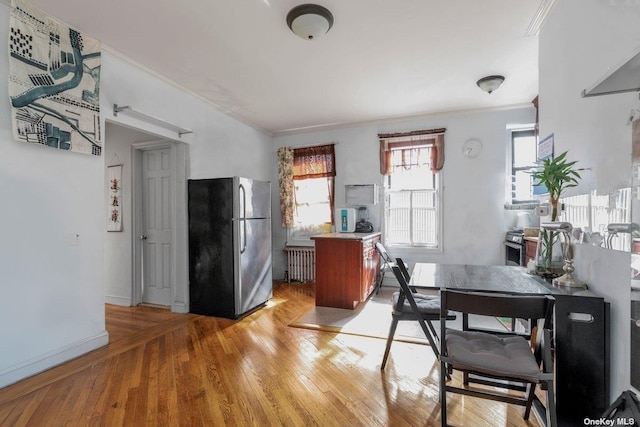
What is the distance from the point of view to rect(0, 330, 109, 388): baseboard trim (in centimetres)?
211

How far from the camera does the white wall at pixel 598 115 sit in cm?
138

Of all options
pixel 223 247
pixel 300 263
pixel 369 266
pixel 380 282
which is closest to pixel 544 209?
pixel 369 266

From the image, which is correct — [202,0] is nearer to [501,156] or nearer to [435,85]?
[435,85]

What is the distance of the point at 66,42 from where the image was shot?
94.2 inches

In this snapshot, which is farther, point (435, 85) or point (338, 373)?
point (435, 85)

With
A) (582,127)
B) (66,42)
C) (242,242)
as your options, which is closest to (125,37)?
(66,42)

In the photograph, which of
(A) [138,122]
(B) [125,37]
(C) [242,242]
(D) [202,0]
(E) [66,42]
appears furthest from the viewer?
(C) [242,242]

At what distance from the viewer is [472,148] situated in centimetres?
443

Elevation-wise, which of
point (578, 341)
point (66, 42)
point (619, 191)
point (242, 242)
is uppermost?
point (66, 42)

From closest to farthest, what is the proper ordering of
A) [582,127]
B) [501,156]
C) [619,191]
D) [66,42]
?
[619,191] < [582,127] < [66,42] < [501,156]

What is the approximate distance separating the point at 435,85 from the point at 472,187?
171 centimetres

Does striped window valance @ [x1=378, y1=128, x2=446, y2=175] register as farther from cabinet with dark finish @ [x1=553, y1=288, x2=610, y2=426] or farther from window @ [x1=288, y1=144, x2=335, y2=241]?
cabinet with dark finish @ [x1=553, y1=288, x2=610, y2=426]

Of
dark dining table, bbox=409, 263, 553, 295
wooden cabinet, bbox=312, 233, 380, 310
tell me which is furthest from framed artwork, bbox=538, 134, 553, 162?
wooden cabinet, bbox=312, 233, 380, 310

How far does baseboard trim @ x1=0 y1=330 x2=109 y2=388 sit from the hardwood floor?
0.05 m
